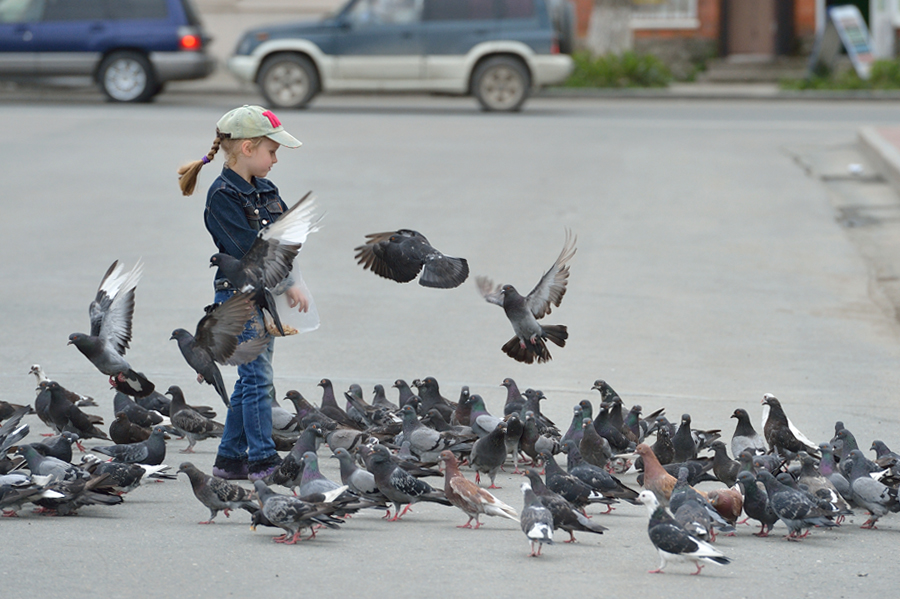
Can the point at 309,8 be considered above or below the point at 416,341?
above

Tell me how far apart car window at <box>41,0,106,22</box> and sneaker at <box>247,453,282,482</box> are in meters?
19.1

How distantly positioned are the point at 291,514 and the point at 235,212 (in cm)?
158

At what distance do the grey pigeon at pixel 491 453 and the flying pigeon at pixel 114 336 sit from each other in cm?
199

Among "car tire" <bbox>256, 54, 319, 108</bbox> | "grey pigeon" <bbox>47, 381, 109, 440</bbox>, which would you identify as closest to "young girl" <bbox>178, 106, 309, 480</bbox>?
"grey pigeon" <bbox>47, 381, 109, 440</bbox>

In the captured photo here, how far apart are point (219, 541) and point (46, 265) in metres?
7.28

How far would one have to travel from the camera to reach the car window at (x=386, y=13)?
915 inches

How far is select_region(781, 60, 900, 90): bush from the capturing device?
2912cm

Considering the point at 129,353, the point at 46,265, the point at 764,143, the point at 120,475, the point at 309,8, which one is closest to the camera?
the point at 120,475

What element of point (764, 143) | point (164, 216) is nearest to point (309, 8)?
point (764, 143)

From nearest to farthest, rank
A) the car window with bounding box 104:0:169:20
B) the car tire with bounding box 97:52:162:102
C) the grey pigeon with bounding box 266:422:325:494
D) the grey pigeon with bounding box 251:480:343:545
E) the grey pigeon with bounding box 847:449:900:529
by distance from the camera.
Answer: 1. the grey pigeon with bounding box 251:480:343:545
2. the grey pigeon with bounding box 847:449:900:529
3. the grey pigeon with bounding box 266:422:325:494
4. the car window with bounding box 104:0:169:20
5. the car tire with bounding box 97:52:162:102

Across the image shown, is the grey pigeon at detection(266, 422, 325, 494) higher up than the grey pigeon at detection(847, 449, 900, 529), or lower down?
higher up

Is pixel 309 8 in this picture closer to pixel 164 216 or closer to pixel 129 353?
pixel 164 216

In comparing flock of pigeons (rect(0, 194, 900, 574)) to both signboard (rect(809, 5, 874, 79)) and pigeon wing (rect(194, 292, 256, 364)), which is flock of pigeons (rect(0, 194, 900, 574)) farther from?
signboard (rect(809, 5, 874, 79))

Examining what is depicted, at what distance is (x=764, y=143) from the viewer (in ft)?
67.1
